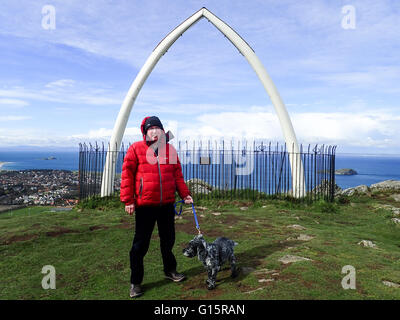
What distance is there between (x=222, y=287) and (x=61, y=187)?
69.8 feet

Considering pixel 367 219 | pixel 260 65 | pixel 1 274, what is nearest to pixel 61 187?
pixel 260 65

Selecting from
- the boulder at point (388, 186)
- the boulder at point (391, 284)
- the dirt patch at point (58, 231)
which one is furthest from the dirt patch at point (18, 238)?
the boulder at point (388, 186)

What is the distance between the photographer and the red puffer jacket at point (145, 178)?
3830mm

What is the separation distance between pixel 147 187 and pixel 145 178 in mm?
121

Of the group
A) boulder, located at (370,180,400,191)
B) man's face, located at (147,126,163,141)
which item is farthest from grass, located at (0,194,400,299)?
boulder, located at (370,180,400,191)

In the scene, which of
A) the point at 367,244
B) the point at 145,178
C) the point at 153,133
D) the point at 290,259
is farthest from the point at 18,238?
the point at 367,244

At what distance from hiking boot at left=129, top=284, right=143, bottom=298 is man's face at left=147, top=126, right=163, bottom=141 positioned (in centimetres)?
195

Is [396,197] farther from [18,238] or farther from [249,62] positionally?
[18,238]

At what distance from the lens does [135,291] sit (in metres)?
3.87

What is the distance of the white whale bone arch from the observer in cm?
1189

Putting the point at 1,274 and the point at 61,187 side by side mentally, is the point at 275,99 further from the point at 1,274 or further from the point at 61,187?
the point at 61,187

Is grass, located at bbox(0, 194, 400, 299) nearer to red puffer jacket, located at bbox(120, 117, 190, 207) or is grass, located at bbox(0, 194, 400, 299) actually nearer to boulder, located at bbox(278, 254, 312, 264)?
boulder, located at bbox(278, 254, 312, 264)
